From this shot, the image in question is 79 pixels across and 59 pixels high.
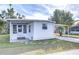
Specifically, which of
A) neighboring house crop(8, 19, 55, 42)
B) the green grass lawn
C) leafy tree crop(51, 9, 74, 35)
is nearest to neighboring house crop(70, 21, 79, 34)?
leafy tree crop(51, 9, 74, 35)

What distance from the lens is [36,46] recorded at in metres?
3.80

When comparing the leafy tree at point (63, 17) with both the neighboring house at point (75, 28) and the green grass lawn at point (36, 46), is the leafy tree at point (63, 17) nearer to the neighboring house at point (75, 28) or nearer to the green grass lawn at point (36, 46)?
the neighboring house at point (75, 28)

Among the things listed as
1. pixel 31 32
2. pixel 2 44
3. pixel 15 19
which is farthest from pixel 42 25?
pixel 2 44

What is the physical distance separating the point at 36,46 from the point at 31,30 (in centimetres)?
28

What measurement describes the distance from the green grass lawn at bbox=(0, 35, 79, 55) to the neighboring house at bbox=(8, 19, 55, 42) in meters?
0.08

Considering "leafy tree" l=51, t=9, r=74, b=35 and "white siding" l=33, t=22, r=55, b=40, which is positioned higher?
"leafy tree" l=51, t=9, r=74, b=35

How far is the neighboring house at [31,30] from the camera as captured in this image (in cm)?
378

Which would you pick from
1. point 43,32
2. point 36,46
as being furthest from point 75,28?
point 36,46

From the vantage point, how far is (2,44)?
3.77 m

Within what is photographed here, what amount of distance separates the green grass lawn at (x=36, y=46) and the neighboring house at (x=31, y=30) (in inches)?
3.3

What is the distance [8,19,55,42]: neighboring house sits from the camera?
3783mm

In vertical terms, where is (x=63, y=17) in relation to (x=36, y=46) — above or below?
above

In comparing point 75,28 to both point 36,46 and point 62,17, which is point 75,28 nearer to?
point 62,17

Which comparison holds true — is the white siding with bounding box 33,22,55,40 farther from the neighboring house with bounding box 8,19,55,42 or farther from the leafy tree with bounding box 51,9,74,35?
the leafy tree with bounding box 51,9,74,35
